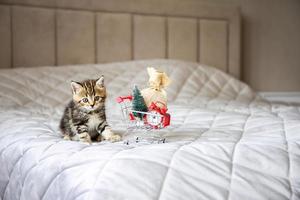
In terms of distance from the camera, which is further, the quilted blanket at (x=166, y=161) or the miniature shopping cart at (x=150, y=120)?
the miniature shopping cart at (x=150, y=120)

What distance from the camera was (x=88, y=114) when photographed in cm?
124

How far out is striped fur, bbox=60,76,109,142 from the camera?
3.95 ft

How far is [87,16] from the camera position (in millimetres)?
2660

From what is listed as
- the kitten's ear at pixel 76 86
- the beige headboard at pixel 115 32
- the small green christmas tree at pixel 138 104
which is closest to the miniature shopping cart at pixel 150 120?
the small green christmas tree at pixel 138 104

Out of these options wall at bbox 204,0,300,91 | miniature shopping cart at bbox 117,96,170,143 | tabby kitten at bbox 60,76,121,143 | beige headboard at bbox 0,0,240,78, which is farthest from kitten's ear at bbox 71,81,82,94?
wall at bbox 204,0,300,91

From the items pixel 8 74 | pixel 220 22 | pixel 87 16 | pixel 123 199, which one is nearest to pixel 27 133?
pixel 123 199

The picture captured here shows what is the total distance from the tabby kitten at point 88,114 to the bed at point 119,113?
7 cm

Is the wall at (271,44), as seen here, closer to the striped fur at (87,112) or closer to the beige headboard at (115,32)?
the beige headboard at (115,32)

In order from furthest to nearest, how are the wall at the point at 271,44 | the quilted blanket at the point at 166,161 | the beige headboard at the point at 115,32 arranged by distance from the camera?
1. the wall at the point at 271,44
2. the beige headboard at the point at 115,32
3. the quilted blanket at the point at 166,161

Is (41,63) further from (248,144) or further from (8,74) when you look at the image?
(248,144)

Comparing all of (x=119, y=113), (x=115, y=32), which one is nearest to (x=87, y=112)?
(x=119, y=113)

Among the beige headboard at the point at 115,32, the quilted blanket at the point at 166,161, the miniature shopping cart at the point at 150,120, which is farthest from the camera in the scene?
the beige headboard at the point at 115,32

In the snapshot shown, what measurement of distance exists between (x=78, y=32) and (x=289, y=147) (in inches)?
73.0

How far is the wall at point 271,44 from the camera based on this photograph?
3.33 metres
